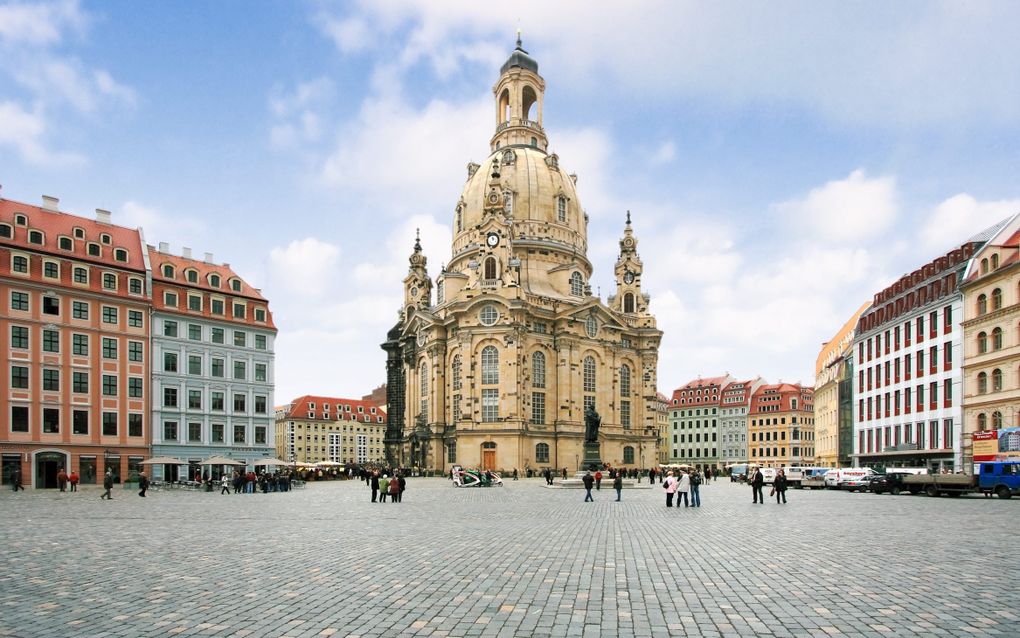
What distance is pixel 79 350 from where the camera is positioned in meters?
56.4

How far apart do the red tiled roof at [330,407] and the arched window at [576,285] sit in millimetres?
76488

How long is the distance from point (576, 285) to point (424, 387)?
75.5 ft

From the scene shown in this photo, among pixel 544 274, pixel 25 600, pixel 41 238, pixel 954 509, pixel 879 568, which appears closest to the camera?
pixel 25 600

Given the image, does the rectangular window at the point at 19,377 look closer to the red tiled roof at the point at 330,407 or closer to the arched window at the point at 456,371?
the arched window at the point at 456,371

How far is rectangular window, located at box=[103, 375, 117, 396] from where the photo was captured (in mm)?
57672

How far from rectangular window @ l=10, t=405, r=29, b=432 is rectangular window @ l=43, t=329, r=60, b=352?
13.8 ft

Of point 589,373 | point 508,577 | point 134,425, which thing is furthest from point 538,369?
point 508,577

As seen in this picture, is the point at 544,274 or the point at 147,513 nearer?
the point at 147,513

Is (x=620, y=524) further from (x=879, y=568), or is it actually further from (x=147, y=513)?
(x=147, y=513)

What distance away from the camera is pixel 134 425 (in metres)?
58.9

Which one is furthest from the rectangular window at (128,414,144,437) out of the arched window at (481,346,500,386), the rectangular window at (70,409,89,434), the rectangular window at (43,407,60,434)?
the arched window at (481,346,500,386)

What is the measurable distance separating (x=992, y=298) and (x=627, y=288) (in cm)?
5359

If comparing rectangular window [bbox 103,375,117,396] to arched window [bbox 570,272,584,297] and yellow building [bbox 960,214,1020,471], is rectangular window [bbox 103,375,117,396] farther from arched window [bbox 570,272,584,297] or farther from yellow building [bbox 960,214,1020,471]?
yellow building [bbox 960,214,1020,471]

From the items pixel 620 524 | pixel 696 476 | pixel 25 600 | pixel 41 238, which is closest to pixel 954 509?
pixel 696 476
